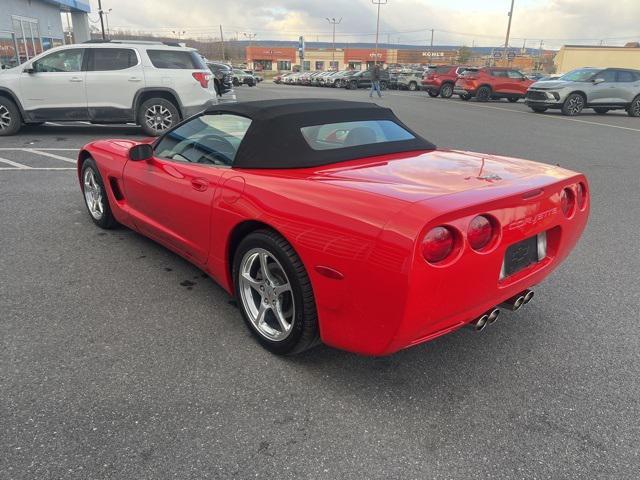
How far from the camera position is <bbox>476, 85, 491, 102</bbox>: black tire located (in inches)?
917

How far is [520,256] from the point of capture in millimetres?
2424

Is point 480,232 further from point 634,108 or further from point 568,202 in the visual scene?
point 634,108

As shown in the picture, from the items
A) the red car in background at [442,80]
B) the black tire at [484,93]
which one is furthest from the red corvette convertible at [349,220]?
the red car in background at [442,80]

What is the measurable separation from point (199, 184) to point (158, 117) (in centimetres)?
796

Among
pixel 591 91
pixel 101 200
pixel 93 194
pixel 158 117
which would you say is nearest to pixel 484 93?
pixel 591 91

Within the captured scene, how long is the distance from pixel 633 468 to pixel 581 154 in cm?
881

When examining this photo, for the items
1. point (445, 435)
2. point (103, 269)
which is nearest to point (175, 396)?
point (445, 435)

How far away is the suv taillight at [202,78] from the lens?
1019cm

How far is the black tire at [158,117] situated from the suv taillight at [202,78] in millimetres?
752

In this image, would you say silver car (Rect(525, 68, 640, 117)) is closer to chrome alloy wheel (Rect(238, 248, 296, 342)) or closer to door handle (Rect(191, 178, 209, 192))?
door handle (Rect(191, 178, 209, 192))

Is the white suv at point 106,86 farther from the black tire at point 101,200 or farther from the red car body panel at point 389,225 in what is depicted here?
the red car body panel at point 389,225

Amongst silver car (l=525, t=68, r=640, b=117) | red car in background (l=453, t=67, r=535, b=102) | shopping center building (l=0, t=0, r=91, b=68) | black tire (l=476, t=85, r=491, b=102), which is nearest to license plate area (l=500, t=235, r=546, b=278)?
silver car (l=525, t=68, r=640, b=117)

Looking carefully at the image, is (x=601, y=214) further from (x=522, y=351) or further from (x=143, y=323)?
(x=143, y=323)

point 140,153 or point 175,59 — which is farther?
point 175,59
